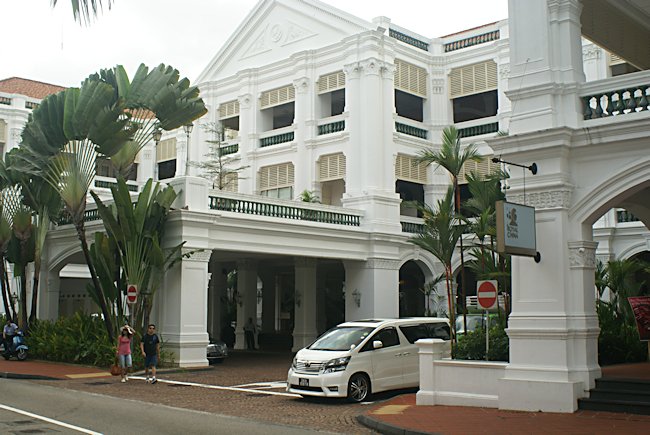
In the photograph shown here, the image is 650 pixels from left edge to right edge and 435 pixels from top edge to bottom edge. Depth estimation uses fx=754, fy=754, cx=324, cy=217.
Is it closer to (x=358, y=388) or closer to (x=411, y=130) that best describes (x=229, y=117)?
(x=411, y=130)

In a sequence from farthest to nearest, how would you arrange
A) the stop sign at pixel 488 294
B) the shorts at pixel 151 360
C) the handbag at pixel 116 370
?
the handbag at pixel 116 370 → the shorts at pixel 151 360 → the stop sign at pixel 488 294

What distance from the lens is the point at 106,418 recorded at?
12.5 metres

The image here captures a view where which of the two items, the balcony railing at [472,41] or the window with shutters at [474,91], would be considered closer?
Answer: the window with shutters at [474,91]

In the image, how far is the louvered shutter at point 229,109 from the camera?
116 ft

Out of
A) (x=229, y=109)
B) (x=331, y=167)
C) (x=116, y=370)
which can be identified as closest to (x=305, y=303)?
(x=331, y=167)

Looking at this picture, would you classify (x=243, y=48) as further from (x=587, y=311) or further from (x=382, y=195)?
(x=587, y=311)

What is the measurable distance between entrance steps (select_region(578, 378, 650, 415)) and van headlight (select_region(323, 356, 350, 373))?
4632mm

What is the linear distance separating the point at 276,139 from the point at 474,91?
349 inches

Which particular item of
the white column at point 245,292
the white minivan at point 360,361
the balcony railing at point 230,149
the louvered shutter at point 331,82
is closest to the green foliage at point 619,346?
the white minivan at point 360,361

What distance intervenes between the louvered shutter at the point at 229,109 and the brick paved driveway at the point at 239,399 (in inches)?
598

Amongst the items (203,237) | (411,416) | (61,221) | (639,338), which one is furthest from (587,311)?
(61,221)

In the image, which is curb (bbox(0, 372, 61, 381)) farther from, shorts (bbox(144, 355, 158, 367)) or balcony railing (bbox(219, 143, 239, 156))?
balcony railing (bbox(219, 143, 239, 156))

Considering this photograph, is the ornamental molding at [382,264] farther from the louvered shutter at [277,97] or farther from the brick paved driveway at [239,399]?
the louvered shutter at [277,97]

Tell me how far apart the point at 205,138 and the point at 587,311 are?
87.5 feet
